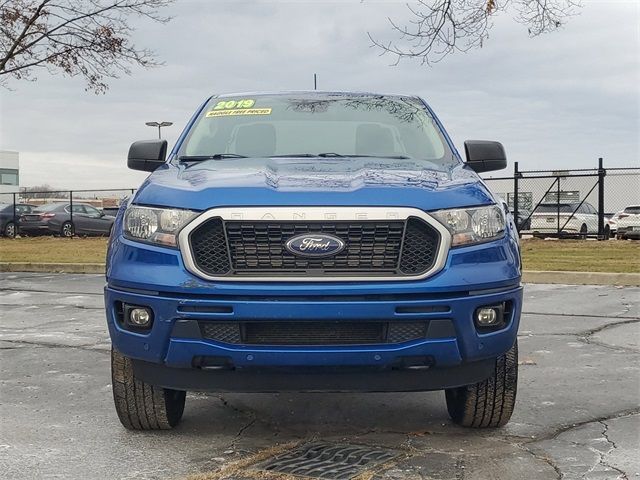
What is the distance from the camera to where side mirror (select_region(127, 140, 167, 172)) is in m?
4.76

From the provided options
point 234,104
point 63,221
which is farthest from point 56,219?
point 234,104

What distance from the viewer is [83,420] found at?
4.26m

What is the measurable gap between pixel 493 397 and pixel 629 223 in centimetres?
2323

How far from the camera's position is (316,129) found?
4.91 metres

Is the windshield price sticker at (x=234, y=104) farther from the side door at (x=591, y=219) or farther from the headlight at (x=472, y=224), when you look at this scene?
the side door at (x=591, y=219)

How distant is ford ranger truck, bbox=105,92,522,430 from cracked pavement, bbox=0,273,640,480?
0.36 metres

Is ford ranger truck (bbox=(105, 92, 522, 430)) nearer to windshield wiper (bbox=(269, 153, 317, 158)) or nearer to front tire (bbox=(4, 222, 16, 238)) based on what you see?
windshield wiper (bbox=(269, 153, 317, 158))

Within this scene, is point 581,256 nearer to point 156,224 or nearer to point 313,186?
point 313,186

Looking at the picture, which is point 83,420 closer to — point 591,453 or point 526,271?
point 591,453

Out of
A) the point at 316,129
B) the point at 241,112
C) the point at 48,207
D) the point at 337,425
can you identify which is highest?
the point at 241,112

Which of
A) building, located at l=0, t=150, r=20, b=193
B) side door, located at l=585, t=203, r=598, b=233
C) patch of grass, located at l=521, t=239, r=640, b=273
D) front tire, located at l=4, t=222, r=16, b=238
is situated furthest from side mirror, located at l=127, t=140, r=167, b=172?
building, located at l=0, t=150, r=20, b=193

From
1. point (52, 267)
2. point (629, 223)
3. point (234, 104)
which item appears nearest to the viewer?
point (234, 104)

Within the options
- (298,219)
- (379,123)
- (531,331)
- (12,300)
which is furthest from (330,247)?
(12,300)

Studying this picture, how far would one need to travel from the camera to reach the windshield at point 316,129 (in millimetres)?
4680
